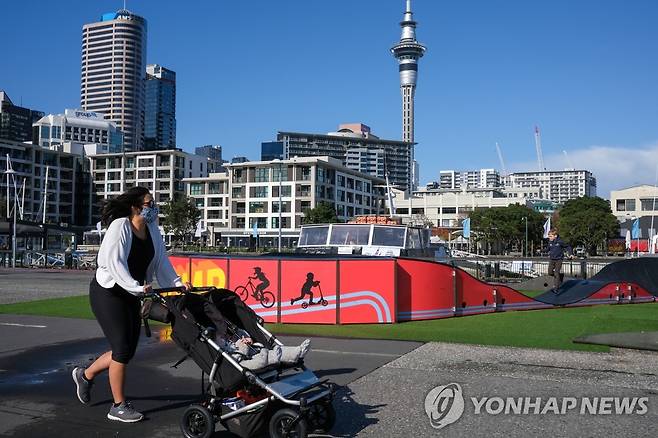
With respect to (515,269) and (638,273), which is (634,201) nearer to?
(515,269)

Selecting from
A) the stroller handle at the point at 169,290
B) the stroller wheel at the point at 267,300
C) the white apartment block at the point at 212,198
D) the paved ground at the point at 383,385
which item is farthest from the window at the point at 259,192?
the stroller handle at the point at 169,290

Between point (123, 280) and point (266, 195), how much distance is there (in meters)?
102

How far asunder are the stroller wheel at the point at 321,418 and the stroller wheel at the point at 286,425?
43 cm

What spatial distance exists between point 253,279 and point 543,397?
7.86 metres

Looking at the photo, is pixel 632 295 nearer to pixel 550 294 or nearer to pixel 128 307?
pixel 550 294

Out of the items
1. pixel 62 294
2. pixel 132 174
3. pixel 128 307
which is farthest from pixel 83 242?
pixel 128 307

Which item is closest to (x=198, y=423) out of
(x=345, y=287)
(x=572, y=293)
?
(x=345, y=287)

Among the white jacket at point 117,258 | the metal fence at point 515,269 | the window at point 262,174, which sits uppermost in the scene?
the window at point 262,174

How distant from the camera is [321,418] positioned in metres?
A: 5.27

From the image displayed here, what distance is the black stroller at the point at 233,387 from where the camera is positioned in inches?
192

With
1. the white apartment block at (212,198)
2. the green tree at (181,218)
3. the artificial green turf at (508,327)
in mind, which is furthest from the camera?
the white apartment block at (212,198)

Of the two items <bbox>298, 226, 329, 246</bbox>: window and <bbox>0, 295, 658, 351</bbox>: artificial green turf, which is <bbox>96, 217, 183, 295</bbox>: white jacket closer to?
<bbox>0, 295, 658, 351</bbox>: artificial green turf

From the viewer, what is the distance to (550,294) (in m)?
16.6

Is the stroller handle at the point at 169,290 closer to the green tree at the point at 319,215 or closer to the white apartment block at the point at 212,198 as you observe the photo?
the green tree at the point at 319,215
